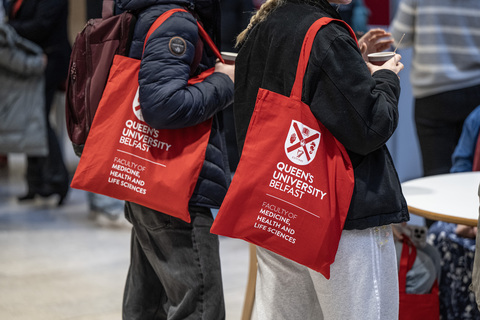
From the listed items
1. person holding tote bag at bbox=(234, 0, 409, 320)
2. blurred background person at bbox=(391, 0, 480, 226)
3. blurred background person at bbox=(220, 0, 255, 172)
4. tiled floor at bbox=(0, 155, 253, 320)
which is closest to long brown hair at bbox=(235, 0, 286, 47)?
person holding tote bag at bbox=(234, 0, 409, 320)

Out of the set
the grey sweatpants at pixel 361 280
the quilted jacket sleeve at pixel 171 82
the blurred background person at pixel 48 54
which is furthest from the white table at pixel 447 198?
the blurred background person at pixel 48 54

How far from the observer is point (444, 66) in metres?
3.62

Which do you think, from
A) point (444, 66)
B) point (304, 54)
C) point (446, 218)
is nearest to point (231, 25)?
point (444, 66)

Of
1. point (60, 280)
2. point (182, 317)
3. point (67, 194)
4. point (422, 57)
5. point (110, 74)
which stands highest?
point (110, 74)

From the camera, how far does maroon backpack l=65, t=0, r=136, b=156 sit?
6.75 ft

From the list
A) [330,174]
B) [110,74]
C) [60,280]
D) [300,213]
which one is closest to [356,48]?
[330,174]

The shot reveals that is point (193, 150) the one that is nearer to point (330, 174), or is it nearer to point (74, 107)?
point (74, 107)

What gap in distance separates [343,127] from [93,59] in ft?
2.98

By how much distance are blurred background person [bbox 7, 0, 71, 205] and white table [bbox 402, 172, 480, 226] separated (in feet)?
10.9

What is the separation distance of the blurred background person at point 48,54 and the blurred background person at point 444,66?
2.58 m

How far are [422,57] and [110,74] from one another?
2134 mm

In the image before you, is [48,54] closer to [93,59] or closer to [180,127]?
[93,59]

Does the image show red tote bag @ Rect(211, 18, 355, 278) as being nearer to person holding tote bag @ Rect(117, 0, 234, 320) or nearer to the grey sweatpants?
the grey sweatpants

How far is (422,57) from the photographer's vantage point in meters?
3.68
